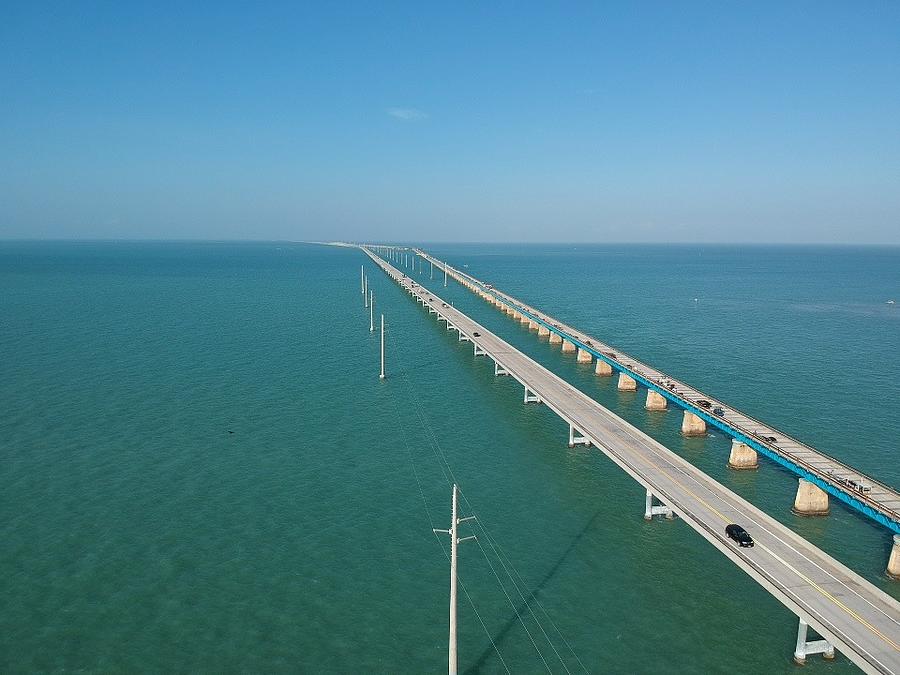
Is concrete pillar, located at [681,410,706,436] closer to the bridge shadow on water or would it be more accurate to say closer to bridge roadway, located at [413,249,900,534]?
bridge roadway, located at [413,249,900,534]

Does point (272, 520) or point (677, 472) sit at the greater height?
point (677, 472)

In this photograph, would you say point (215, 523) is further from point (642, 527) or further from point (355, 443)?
point (642, 527)

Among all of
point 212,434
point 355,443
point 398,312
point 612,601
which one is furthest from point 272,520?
point 398,312

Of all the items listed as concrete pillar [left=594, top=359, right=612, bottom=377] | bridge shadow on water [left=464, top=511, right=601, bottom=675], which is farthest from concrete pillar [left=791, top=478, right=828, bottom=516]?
concrete pillar [left=594, top=359, right=612, bottom=377]

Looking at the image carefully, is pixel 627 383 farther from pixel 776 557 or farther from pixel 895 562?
pixel 776 557

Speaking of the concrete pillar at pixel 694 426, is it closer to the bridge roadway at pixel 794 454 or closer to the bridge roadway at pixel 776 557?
the bridge roadway at pixel 794 454

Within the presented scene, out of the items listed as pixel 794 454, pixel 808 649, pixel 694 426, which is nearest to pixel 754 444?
pixel 794 454

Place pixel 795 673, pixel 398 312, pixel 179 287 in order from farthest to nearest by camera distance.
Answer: pixel 179 287 → pixel 398 312 → pixel 795 673
